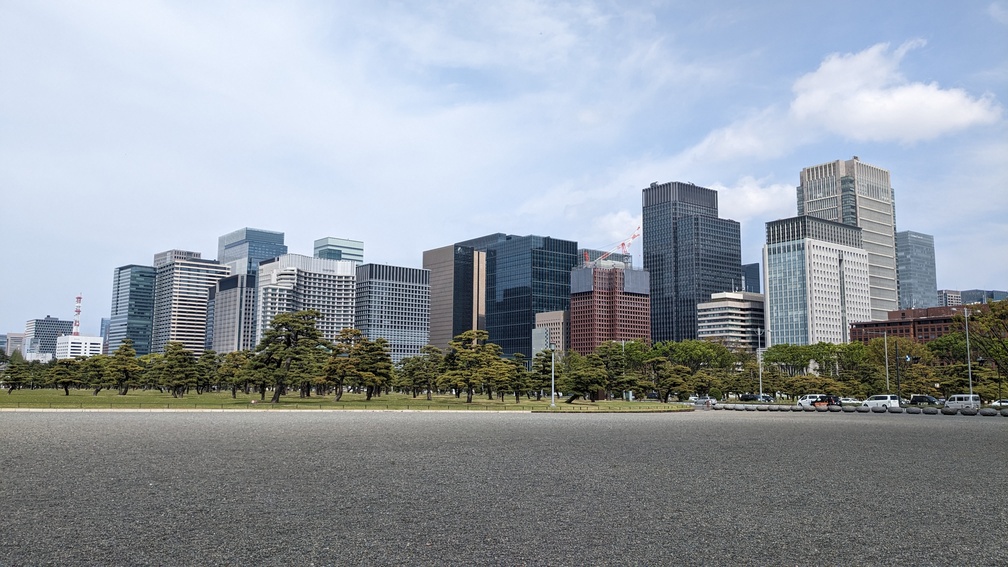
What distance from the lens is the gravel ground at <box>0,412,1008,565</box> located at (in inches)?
438

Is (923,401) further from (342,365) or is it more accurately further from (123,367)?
(123,367)

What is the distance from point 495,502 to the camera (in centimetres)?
1502

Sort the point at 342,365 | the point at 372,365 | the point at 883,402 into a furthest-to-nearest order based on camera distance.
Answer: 1. the point at 372,365
2. the point at 342,365
3. the point at 883,402

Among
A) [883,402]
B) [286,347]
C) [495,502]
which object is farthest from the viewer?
[286,347]

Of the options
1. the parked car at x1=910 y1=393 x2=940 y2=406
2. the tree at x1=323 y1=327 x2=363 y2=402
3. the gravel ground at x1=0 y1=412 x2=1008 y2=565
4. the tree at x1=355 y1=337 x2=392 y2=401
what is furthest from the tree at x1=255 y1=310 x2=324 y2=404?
the parked car at x1=910 y1=393 x2=940 y2=406

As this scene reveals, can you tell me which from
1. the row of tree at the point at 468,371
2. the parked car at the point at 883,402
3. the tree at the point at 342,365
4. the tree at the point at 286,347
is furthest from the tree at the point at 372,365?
the parked car at the point at 883,402

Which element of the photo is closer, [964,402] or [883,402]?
[883,402]

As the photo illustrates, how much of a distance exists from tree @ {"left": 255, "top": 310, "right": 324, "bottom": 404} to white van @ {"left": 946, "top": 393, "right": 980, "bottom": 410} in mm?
57105

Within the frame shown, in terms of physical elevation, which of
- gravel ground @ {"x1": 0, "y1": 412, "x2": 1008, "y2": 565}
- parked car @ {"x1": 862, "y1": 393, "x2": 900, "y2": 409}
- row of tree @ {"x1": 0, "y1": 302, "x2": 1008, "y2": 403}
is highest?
row of tree @ {"x1": 0, "y1": 302, "x2": 1008, "y2": 403}

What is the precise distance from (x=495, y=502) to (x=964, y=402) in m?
68.1

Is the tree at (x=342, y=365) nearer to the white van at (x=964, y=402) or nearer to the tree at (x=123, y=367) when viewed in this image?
the tree at (x=123, y=367)

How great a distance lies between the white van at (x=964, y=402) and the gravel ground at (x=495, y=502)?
42.5m

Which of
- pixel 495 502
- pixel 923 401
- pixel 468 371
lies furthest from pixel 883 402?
pixel 495 502

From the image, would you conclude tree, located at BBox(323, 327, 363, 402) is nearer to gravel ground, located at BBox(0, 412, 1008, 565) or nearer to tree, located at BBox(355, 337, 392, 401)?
tree, located at BBox(355, 337, 392, 401)
